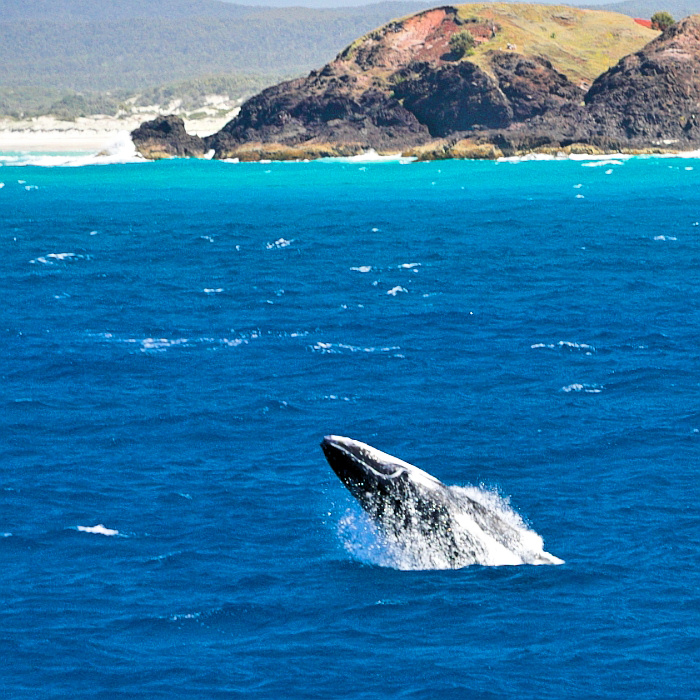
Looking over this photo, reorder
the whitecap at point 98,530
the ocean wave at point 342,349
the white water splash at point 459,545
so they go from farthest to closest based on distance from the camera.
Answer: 1. the ocean wave at point 342,349
2. the whitecap at point 98,530
3. the white water splash at point 459,545

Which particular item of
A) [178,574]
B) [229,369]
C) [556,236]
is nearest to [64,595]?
[178,574]

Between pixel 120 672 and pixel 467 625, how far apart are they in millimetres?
7040

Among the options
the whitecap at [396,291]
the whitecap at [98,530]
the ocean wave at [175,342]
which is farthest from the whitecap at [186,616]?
the whitecap at [396,291]

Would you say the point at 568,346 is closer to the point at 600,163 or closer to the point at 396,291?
the point at 396,291

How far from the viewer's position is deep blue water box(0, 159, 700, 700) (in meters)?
22.9

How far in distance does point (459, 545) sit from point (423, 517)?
1.30 metres

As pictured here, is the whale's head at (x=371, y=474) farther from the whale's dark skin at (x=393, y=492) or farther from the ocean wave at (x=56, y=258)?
the ocean wave at (x=56, y=258)

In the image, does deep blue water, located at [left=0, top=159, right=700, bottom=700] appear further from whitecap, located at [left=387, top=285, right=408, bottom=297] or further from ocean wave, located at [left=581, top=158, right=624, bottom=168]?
ocean wave, located at [left=581, top=158, right=624, bottom=168]

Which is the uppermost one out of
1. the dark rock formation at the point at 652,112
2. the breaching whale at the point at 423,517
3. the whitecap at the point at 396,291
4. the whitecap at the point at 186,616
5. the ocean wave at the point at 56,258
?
the dark rock formation at the point at 652,112

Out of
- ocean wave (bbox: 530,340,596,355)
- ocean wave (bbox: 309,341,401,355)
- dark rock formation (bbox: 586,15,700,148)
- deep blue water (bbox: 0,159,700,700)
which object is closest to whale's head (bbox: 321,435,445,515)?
deep blue water (bbox: 0,159,700,700)

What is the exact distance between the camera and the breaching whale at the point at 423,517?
2523 cm

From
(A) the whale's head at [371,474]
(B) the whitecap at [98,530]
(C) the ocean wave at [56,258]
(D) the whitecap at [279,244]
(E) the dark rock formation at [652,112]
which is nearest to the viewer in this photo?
(A) the whale's head at [371,474]

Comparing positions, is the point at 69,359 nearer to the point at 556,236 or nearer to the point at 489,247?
the point at 489,247

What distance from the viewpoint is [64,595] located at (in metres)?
25.6
